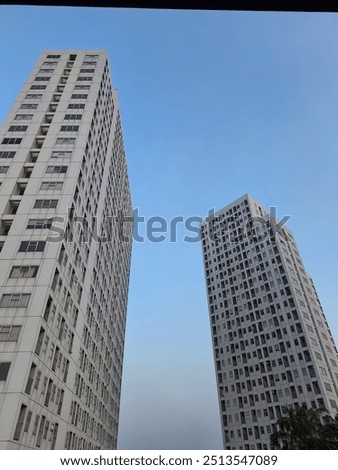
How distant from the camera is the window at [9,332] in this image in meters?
29.7

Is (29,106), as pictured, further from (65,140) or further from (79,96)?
(65,140)

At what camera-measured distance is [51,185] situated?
42.0m

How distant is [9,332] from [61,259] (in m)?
9.02

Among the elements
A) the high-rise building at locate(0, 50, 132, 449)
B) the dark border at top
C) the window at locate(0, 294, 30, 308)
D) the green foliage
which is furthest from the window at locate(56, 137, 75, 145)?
the green foliage

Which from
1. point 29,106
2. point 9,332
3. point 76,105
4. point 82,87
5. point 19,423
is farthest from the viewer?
point 82,87

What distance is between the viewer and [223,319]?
9256cm

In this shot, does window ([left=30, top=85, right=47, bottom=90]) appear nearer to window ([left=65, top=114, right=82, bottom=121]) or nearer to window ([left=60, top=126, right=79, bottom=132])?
window ([left=65, top=114, right=82, bottom=121])

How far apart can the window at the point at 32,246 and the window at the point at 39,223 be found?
2081 millimetres

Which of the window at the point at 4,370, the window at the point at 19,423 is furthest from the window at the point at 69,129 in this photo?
the window at the point at 19,423

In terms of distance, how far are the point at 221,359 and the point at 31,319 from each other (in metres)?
65.3

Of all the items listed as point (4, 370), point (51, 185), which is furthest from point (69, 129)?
point (4, 370)

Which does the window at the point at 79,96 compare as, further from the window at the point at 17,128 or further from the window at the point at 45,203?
the window at the point at 45,203

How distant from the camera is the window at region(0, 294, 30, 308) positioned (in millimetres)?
31641
